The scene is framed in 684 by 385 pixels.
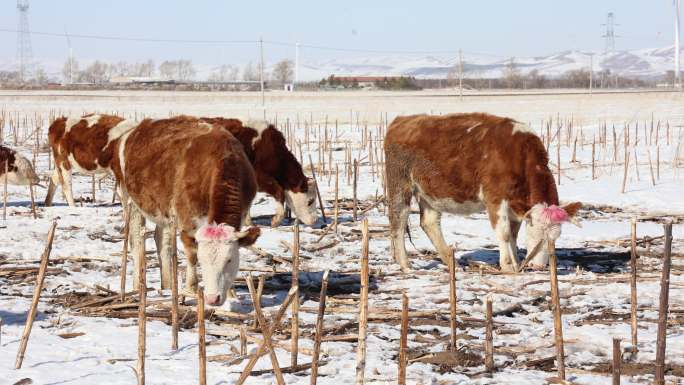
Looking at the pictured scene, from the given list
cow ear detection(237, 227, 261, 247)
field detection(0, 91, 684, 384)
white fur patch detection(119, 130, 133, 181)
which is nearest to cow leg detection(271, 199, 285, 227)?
field detection(0, 91, 684, 384)

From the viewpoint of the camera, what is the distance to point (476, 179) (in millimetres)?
10844

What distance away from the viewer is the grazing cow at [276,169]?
47.8 feet

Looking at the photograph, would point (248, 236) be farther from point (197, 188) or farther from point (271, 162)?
point (271, 162)

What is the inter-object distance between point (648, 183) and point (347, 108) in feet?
91.0

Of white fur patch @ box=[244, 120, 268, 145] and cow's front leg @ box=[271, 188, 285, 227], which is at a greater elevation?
white fur patch @ box=[244, 120, 268, 145]

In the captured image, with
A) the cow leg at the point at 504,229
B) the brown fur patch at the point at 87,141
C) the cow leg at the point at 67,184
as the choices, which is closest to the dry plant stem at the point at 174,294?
the cow leg at the point at 504,229

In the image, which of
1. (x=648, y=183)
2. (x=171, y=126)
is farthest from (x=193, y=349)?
(x=648, y=183)

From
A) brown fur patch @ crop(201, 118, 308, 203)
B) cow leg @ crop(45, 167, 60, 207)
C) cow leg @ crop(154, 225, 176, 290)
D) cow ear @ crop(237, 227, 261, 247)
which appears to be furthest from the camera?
cow leg @ crop(45, 167, 60, 207)

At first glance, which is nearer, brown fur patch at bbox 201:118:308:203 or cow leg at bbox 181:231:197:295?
cow leg at bbox 181:231:197:295

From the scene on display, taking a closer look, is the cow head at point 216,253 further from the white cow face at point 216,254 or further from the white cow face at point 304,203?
the white cow face at point 304,203

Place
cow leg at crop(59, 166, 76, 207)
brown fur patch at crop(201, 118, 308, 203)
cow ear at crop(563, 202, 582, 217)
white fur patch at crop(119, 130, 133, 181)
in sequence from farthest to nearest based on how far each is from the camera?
1. cow leg at crop(59, 166, 76, 207)
2. brown fur patch at crop(201, 118, 308, 203)
3. cow ear at crop(563, 202, 582, 217)
4. white fur patch at crop(119, 130, 133, 181)

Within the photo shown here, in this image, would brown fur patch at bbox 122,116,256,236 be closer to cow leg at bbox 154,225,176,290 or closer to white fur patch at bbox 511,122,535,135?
cow leg at bbox 154,225,176,290

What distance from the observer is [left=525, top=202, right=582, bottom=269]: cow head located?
10.0m

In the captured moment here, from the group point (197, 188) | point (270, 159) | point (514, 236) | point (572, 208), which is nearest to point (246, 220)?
point (270, 159)
